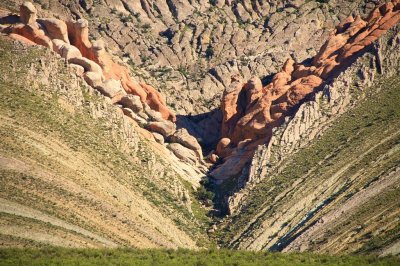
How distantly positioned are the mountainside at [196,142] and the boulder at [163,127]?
211mm

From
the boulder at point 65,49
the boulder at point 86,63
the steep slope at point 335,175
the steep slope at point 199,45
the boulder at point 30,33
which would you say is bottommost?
the steep slope at point 199,45

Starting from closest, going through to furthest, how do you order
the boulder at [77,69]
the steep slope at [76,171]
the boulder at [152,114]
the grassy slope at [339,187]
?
the steep slope at [76,171], the grassy slope at [339,187], the boulder at [77,69], the boulder at [152,114]

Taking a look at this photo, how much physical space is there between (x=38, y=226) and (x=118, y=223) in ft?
52.1

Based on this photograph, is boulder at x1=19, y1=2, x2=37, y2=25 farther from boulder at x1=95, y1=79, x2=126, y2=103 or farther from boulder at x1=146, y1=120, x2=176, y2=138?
boulder at x1=146, y1=120, x2=176, y2=138

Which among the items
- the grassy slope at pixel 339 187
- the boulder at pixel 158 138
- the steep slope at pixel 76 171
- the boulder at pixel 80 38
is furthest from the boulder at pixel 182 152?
the boulder at pixel 80 38

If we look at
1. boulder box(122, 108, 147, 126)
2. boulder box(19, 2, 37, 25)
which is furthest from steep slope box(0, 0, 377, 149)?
boulder box(19, 2, 37, 25)

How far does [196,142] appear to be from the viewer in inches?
6083

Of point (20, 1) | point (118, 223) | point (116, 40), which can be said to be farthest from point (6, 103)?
point (116, 40)

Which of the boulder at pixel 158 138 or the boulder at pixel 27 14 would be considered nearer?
the boulder at pixel 27 14

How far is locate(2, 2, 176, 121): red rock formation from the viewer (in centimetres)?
14825

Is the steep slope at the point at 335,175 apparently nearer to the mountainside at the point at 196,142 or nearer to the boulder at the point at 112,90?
the mountainside at the point at 196,142

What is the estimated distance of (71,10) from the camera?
616 ft

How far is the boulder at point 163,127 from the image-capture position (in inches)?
6009

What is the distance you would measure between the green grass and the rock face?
43.9 meters
